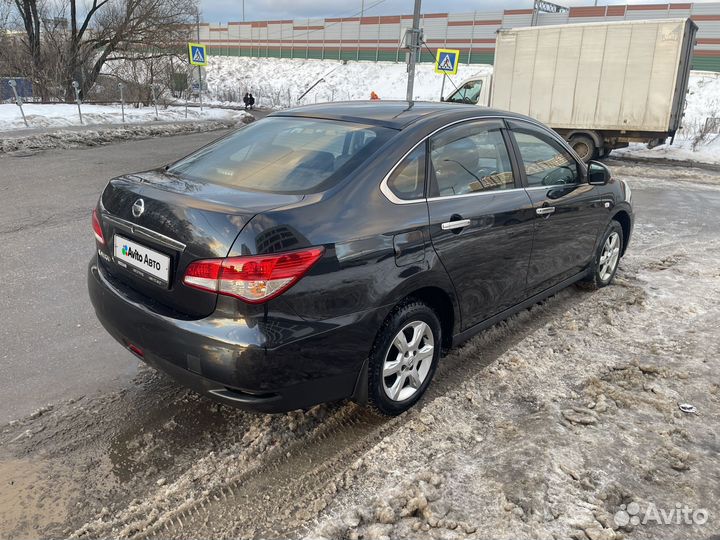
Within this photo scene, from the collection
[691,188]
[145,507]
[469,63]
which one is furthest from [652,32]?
[469,63]

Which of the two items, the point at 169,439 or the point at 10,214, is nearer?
the point at 169,439

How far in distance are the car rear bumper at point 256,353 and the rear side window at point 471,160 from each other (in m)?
1.02

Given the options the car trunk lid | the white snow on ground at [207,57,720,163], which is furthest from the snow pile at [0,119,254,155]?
the white snow on ground at [207,57,720,163]

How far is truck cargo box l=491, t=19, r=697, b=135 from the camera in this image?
13.6 meters

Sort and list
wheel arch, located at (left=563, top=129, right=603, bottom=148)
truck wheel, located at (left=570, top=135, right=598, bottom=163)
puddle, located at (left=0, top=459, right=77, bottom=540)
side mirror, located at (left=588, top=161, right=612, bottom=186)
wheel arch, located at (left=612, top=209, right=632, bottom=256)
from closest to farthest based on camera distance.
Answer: puddle, located at (left=0, top=459, right=77, bottom=540)
side mirror, located at (left=588, top=161, right=612, bottom=186)
wheel arch, located at (left=612, top=209, right=632, bottom=256)
wheel arch, located at (left=563, top=129, right=603, bottom=148)
truck wheel, located at (left=570, top=135, right=598, bottom=163)

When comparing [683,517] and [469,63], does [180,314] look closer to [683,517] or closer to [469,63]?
[683,517]

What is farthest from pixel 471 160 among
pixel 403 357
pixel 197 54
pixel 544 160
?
pixel 197 54

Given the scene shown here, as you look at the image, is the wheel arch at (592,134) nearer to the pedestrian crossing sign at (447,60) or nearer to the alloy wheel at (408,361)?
the pedestrian crossing sign at (447,60)

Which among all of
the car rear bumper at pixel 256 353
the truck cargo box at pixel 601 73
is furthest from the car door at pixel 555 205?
Answer: the truck cargo box at pixel 601 73

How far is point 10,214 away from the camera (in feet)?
23.3

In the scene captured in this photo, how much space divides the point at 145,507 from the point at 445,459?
1.45m

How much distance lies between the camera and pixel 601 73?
1436 cm

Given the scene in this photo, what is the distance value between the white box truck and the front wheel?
1032 cm

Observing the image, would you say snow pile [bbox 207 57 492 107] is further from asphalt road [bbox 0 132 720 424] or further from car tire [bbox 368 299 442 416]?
car tire [bbox 368 299 442 416]
